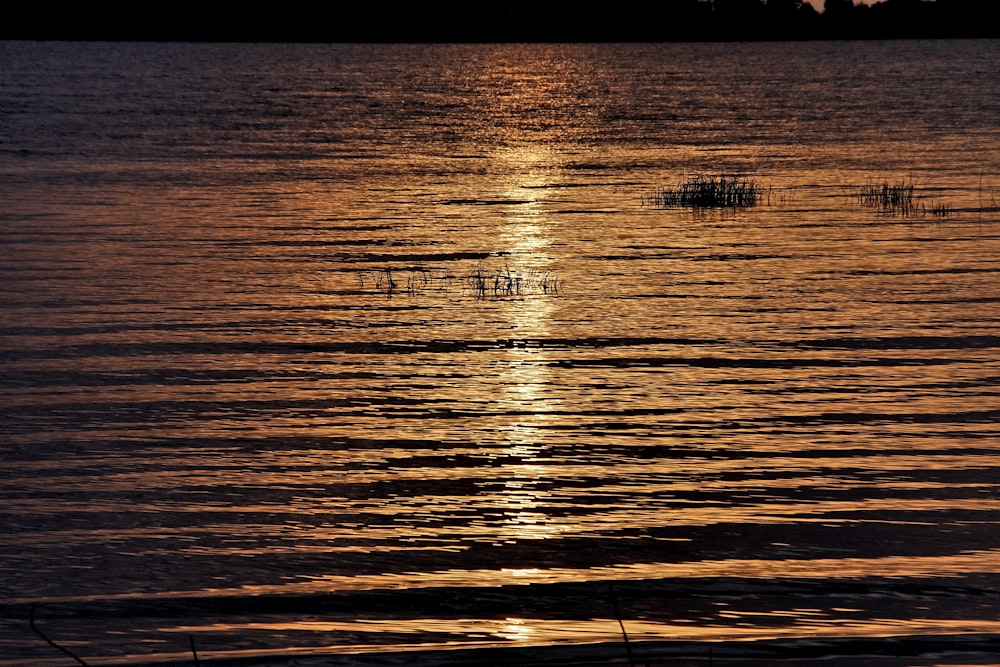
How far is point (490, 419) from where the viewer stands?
1265 cm

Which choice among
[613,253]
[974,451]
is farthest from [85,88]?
[974,451]

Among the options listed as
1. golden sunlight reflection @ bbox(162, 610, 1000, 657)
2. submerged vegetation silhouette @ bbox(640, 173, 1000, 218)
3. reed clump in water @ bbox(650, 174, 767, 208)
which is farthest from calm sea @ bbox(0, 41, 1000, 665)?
reed clump in water @ bbox(650, 174, 767, 208)

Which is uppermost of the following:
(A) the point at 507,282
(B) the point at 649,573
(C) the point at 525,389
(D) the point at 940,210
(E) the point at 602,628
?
(E) the point at 602,628

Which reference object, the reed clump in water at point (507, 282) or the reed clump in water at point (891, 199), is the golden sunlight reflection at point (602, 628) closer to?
the reed clump in water at point (507, 282)

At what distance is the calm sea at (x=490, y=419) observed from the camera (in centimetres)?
808

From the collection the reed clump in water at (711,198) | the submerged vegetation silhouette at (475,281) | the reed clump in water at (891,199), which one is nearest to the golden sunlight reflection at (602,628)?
the submerged vegetation silhouette at (475,281)

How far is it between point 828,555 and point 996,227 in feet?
60.2

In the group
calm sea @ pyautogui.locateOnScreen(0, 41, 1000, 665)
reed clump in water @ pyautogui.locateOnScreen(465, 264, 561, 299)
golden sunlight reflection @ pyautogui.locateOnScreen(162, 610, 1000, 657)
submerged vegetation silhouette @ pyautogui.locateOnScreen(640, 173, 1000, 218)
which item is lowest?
submerged vegetation silhouette @ pyautogui.locateOnScreen(640, 173, 1000, 218)

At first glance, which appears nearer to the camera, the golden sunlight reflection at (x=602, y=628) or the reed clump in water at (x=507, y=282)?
the golden sunlight reflection at (x=602, y=628)

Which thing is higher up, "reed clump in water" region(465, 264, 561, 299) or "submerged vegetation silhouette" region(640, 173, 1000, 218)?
"reed clump in water" region(465, 264, 561, 299)

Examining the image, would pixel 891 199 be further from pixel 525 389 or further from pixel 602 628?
pixel 602 628

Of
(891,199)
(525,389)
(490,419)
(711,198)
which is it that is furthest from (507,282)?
(891,199)

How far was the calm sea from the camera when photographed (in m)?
8.08

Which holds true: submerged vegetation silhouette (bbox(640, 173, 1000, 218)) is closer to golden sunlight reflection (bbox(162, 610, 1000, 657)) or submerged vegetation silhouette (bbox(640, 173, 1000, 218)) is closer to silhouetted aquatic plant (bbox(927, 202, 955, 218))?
silhouetted aquatic plant (bbox(927, 202, 955, 218))
